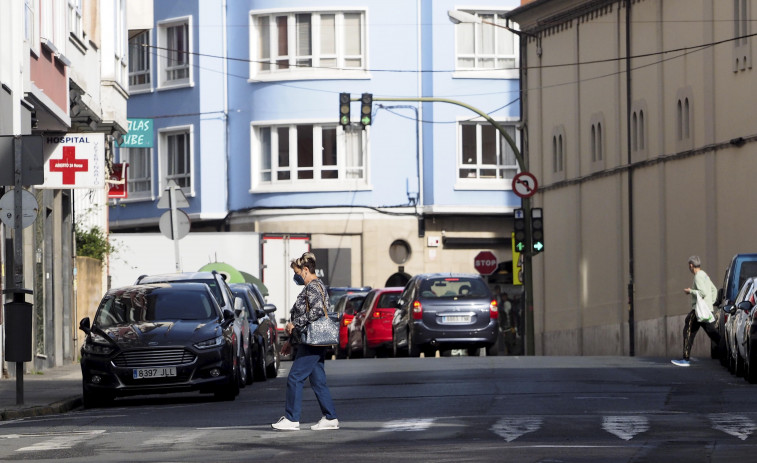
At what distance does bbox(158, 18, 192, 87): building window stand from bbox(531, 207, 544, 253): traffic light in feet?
62.8

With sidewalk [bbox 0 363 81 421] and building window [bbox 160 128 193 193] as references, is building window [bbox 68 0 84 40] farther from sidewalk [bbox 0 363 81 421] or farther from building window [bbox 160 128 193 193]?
building window [bbox 160 128 193 193]

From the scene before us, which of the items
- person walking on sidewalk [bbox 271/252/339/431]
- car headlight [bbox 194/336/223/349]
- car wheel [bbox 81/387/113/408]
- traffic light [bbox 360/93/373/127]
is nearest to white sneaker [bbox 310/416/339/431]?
person walking on sidewalk [bbox 271/252/339/431]

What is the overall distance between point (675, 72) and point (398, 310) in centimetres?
1114

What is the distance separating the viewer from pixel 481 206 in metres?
57.4

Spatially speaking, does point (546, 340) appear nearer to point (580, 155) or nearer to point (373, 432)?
point (580, 155)

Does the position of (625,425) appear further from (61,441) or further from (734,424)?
(61,441)

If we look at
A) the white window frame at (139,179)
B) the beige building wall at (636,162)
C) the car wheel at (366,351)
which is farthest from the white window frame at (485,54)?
the car wheel at (366,351)

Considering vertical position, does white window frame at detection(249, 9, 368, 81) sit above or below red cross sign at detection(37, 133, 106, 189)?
above

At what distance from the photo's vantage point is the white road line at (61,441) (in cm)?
1531

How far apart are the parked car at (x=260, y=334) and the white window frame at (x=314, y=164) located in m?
27.2

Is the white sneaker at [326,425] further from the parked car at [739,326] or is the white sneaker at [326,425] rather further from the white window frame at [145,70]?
the white window frame at [145,70]

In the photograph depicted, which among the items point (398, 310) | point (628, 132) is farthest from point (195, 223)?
point (398, 310)

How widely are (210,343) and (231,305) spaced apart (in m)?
2.69

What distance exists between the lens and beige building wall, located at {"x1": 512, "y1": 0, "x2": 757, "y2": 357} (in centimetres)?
4131
